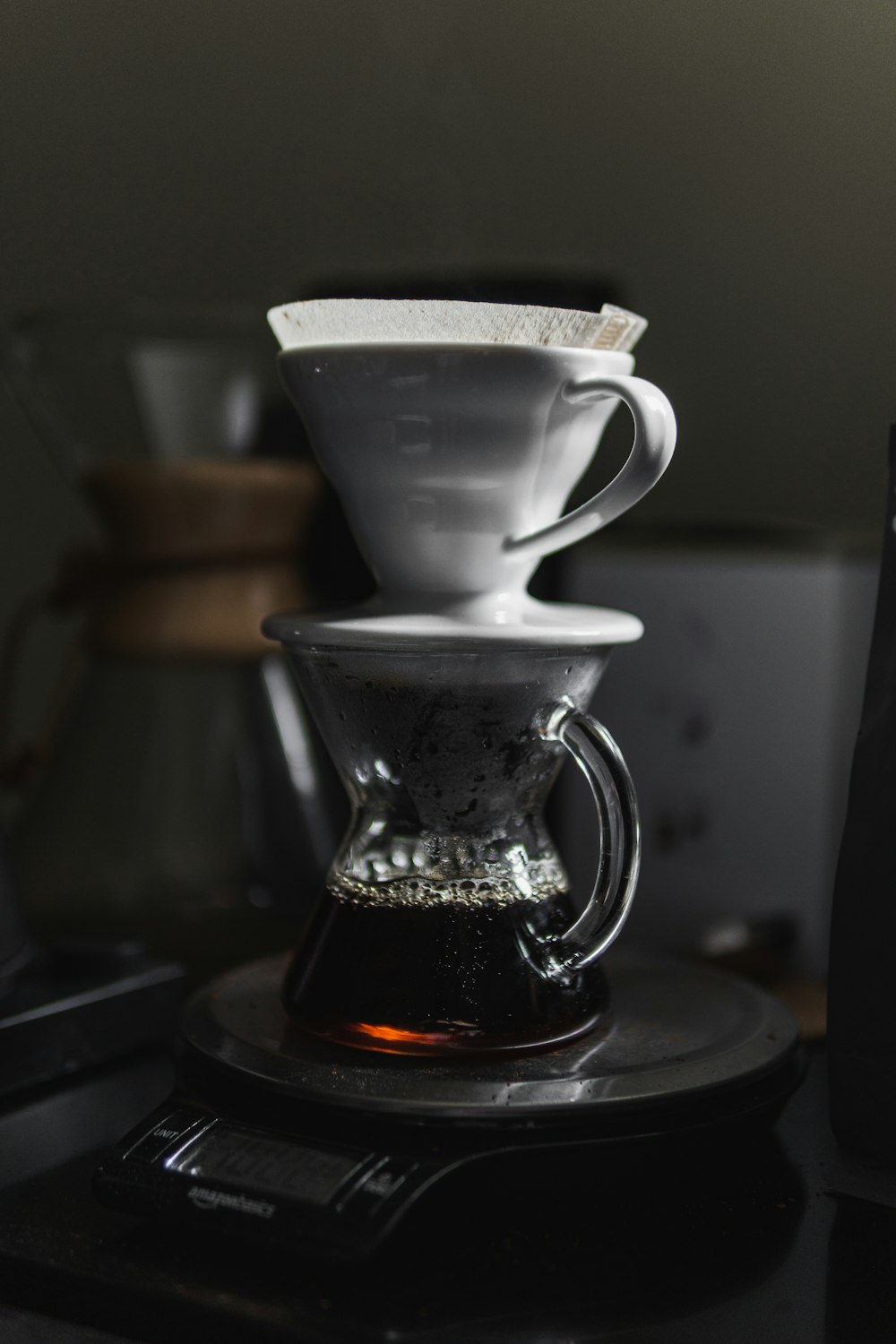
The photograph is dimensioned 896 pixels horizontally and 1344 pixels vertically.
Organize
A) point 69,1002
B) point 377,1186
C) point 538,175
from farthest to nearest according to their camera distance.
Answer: point 538,175 < point 69,1002 < point 377,1186

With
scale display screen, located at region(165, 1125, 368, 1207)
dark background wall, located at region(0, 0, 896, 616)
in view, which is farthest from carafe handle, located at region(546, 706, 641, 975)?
dark background wall, located at region(0, 0, 896, 616)

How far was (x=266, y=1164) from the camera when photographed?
0.44 metres

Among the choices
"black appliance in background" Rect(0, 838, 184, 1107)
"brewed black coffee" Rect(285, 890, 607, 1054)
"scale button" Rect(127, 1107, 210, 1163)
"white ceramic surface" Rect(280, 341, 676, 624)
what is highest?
"white ceramic surface" Rect(280, 341, 676, 624)

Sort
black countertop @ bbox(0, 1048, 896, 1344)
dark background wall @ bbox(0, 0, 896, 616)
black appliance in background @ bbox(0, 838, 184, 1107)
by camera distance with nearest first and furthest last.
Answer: black countertop @ bbox(0, 1048, 896, 1344), black appliance in background @ bbox(0, 838, 184, 1107), dark background wall @ bbox(0, 0, 896, 616)

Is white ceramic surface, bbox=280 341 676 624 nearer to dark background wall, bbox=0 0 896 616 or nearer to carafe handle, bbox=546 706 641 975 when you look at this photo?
carafe handle, bbox=546 706 641 975

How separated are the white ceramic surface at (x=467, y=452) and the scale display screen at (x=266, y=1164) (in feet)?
0.61

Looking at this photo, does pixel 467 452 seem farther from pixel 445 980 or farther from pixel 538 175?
pixel 538 175

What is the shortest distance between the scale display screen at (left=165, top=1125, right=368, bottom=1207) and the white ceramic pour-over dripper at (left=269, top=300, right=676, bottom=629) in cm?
18

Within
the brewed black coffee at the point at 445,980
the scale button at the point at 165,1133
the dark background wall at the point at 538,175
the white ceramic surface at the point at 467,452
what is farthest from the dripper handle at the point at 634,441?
the dark background wall at the point at 538,175

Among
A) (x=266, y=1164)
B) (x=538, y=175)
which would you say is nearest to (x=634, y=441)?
(x=266, y=1164)

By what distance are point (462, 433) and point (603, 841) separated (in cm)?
15

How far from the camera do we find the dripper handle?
0.46m

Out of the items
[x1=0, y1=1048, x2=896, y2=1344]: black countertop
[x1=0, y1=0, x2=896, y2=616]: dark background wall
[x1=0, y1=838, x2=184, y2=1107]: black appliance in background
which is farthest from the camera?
[x1=0, y1=0, x2=896, y2=616]: dark background wall

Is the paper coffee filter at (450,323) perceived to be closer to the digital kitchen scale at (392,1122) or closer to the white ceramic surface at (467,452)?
the white ceramic surface at (467,452)
